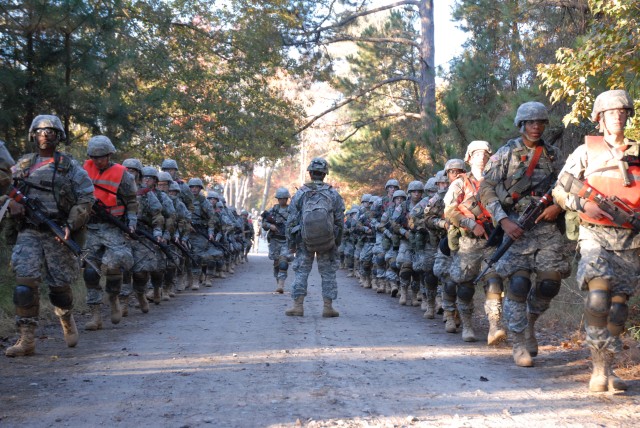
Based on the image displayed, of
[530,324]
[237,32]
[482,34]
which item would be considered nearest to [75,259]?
[530,324]

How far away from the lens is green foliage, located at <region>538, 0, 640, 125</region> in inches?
303

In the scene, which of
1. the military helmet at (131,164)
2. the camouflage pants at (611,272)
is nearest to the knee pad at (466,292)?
the camouflage pants at (611,272)

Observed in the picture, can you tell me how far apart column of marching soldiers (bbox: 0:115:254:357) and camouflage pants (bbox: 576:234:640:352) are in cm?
456

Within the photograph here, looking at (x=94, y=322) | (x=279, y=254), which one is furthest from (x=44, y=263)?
(x=279, y=254)

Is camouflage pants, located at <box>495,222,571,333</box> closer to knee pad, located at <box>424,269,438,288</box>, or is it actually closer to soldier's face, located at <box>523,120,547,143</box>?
soldier's face, located at <box>523,120,547,143</box>

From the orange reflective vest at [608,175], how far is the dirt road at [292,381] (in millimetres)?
1411

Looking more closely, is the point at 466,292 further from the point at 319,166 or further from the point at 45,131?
the point at 45,131

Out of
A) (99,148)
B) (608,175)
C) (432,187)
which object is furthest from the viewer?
(432,187)

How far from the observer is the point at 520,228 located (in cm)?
646

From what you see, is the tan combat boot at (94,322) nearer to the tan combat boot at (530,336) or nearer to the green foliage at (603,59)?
the tan combat boot at (530,336)

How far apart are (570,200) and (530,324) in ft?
5.39

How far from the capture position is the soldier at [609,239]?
544cm

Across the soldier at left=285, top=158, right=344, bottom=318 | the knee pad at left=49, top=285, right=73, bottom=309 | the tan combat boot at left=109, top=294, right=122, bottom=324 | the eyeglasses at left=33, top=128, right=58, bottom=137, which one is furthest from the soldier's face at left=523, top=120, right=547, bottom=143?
the tan combat boot at left=109, top=294, right=122, bottom=324

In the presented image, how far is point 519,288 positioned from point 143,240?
6.11 meters
